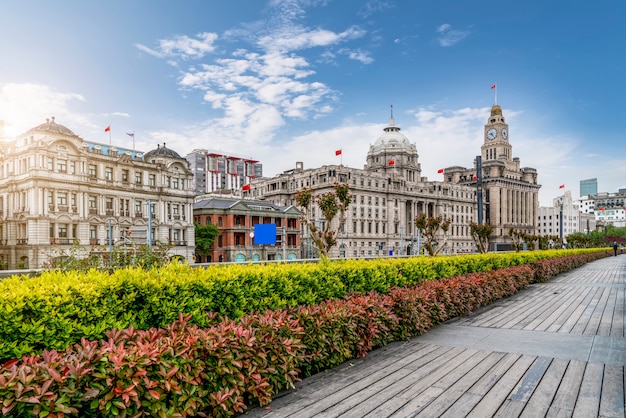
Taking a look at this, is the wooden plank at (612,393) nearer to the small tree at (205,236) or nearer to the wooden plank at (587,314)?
the wooden plank at (587,314)

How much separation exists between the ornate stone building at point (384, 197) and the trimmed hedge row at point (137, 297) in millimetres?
70155

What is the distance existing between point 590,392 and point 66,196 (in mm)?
49108

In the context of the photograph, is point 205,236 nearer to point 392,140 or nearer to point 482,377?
point 482,377

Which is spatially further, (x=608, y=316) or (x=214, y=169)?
(x=214, y=169)

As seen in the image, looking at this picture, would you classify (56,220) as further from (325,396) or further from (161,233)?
(325,396)

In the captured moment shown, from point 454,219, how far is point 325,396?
119 meters

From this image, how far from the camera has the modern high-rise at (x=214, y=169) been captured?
590 ft

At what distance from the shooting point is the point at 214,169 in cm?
18488

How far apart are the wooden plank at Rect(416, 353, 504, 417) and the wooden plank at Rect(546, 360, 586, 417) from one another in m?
1.34

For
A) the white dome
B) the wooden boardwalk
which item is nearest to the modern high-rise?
the white dome

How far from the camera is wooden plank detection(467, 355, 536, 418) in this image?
7.07 meters

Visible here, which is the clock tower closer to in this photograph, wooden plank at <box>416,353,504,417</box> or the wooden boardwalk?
the wooden boardwalk

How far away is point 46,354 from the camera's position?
5.48 m

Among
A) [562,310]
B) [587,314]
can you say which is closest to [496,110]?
[562,310]
